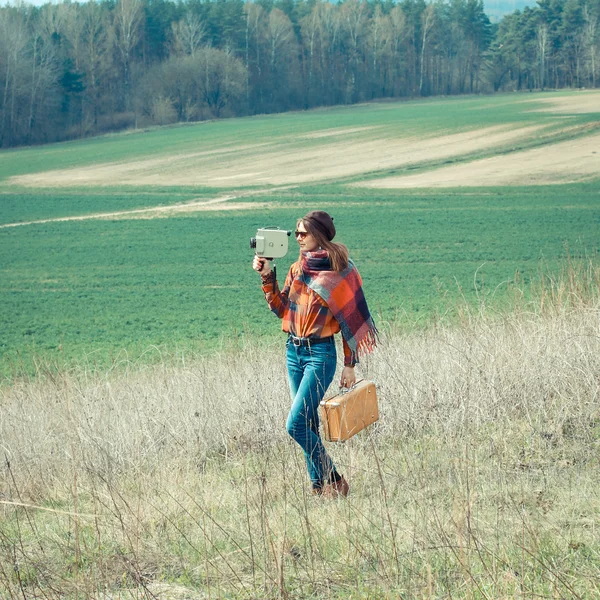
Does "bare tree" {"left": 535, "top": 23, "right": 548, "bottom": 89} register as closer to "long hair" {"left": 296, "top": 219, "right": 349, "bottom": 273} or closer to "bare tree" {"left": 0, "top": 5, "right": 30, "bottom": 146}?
"bare tree" {"left": 0, "top": 5, "right": 30, "bottom": 146}

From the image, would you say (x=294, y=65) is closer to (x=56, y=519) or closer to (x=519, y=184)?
(x=519, y=184)

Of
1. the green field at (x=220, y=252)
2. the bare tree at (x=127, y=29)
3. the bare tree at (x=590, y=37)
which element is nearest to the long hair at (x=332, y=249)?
the green field at (x=220, y=252)

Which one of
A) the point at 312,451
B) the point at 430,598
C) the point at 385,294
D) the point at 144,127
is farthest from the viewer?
the point at 144,127

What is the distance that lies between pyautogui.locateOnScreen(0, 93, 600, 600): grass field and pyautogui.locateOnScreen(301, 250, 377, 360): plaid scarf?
0.72 meters

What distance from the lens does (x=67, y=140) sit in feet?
201

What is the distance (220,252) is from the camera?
931 inches

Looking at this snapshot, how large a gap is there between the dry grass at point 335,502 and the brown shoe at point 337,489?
2.7 inches

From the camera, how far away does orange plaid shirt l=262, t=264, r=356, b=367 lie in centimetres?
462

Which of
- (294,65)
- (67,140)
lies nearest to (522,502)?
(67,140)

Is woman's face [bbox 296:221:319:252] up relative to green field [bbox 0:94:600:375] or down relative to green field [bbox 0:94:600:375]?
up

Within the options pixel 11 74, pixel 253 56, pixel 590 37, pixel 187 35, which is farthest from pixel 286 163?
pixel 187 35

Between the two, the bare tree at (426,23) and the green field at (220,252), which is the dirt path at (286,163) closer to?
the green field at (220,252)

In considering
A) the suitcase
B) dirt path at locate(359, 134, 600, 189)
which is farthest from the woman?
dirt path at locate(359, 134, 600, 189)

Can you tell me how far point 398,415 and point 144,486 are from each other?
1892mm
